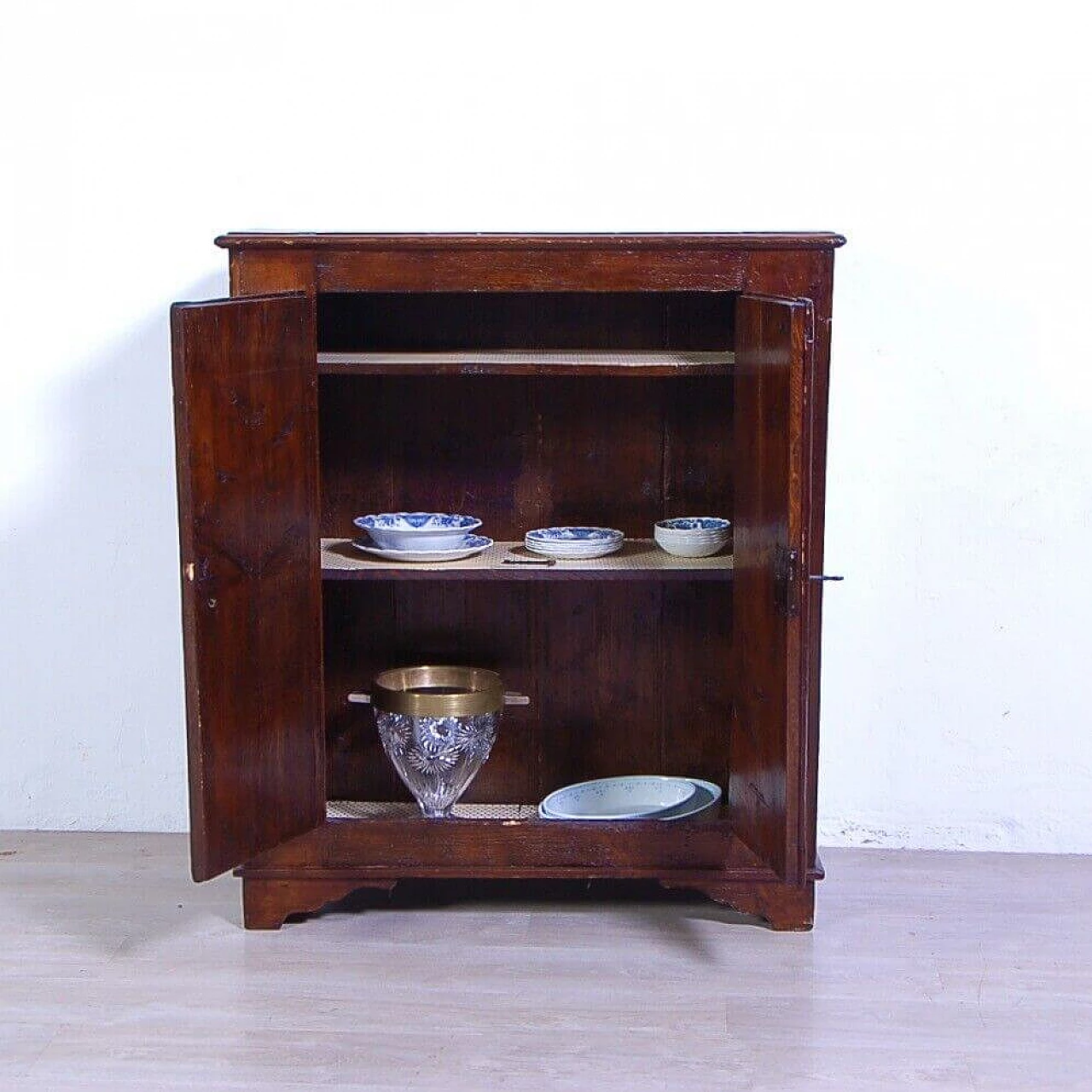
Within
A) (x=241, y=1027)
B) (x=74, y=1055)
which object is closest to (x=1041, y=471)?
(x=241, y=1027)

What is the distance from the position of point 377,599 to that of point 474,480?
1.08 feet

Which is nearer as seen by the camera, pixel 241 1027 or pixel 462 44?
pixel 241 1027

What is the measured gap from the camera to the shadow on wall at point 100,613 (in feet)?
12.1

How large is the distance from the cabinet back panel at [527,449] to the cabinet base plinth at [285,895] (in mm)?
749

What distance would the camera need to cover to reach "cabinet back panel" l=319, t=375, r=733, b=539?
351 cm

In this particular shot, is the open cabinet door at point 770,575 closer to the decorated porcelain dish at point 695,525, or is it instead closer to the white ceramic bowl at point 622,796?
the decorated porcelain dish at point 695,525

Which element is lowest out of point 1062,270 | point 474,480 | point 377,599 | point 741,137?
point 377,599

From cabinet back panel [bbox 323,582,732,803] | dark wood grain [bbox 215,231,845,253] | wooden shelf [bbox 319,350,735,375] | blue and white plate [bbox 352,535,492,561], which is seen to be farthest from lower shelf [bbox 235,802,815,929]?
dark wood grain [bbox 215,231,845,253]

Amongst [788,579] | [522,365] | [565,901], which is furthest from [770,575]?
[565,901]

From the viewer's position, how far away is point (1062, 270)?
138 inches

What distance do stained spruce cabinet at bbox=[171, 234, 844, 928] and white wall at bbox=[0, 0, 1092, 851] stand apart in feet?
1.03

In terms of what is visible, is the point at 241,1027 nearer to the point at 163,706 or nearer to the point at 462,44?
the point at 163,706

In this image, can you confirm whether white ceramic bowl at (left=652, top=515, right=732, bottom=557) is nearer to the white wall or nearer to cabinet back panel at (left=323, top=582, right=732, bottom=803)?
cabinet back panel at (left=323, top=582, right=732, bottom=803)

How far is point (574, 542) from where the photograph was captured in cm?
328
